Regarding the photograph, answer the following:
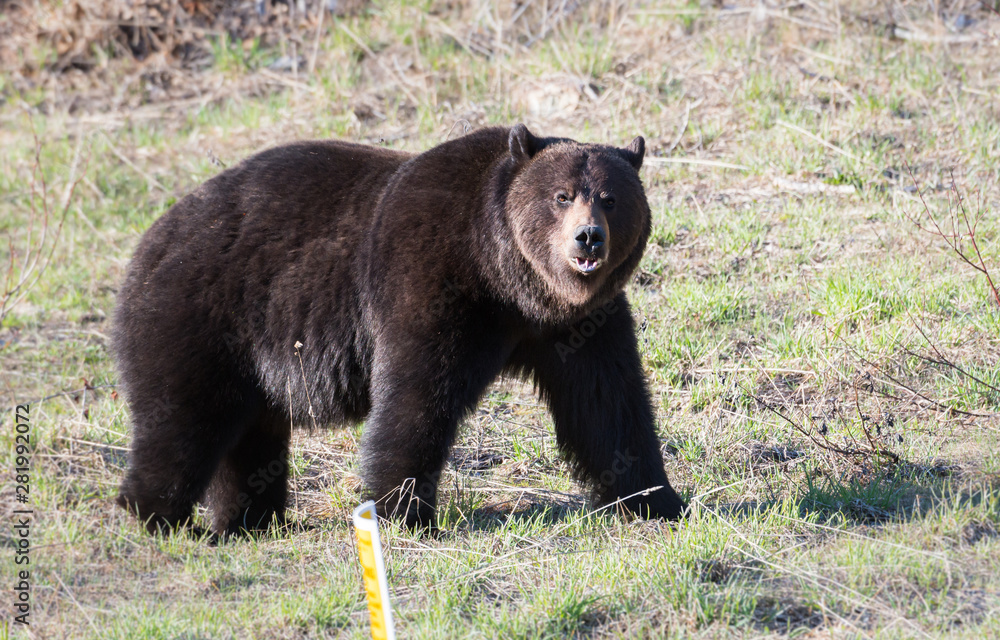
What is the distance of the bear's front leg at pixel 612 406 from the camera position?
5066 mm

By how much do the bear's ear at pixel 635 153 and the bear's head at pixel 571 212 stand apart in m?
0.20

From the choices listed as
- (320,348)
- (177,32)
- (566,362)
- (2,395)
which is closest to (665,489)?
(566,362)

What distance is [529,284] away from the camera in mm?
4852

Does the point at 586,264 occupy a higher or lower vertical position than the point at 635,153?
lower

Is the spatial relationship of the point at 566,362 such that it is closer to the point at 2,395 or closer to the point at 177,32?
the point at 2,395

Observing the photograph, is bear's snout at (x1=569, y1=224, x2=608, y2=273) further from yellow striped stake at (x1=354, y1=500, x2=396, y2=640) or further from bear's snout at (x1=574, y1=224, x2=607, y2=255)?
yellow striped stake at (x1=354, y1=500, x2=396, y2=640)

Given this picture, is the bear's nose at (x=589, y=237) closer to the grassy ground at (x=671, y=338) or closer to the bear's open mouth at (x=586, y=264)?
the bear's open mouth at (x=586, y=264)

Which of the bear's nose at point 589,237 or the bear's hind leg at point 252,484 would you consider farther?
the bear's hind leg at point 252,484
